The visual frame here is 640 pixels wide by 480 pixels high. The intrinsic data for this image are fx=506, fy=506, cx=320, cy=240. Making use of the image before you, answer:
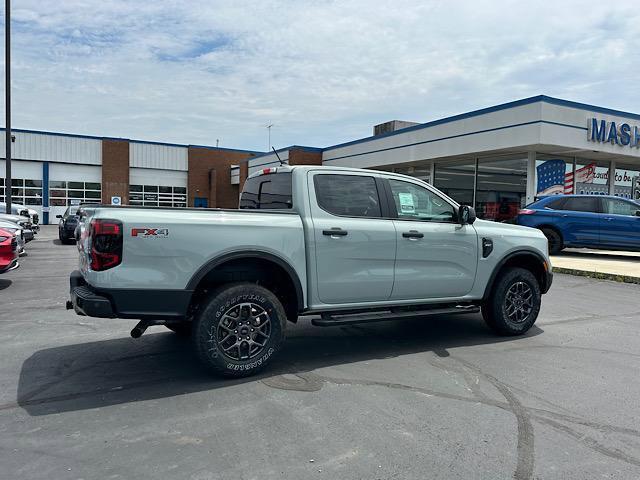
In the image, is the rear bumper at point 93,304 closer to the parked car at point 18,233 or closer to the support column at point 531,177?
the parked car at point 18,233

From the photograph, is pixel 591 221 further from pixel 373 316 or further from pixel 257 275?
pixel 257 275

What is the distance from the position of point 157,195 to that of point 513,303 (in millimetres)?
39983

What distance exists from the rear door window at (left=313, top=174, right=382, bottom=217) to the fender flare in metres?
0.76

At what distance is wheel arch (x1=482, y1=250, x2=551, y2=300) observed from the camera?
597 cm

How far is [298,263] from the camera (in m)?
4.70

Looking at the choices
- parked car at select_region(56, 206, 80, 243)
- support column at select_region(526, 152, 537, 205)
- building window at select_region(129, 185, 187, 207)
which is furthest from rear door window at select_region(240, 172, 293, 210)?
building window at select_region(129, 185, 187, 207)

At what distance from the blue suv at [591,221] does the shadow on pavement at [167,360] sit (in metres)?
8.66

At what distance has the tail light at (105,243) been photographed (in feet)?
13.0

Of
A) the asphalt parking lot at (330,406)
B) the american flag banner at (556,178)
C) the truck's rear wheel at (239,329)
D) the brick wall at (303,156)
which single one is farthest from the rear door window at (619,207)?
the brick wall at (303,156)

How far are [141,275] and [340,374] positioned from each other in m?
1.99

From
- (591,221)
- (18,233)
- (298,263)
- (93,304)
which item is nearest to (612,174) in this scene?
(591,221)

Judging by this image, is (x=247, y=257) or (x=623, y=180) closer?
(x=247, y=257)

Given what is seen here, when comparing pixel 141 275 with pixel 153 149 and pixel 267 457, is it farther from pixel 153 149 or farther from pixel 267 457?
pixel 153 149

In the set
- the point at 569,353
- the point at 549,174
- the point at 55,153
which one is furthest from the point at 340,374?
the point at 55,153
